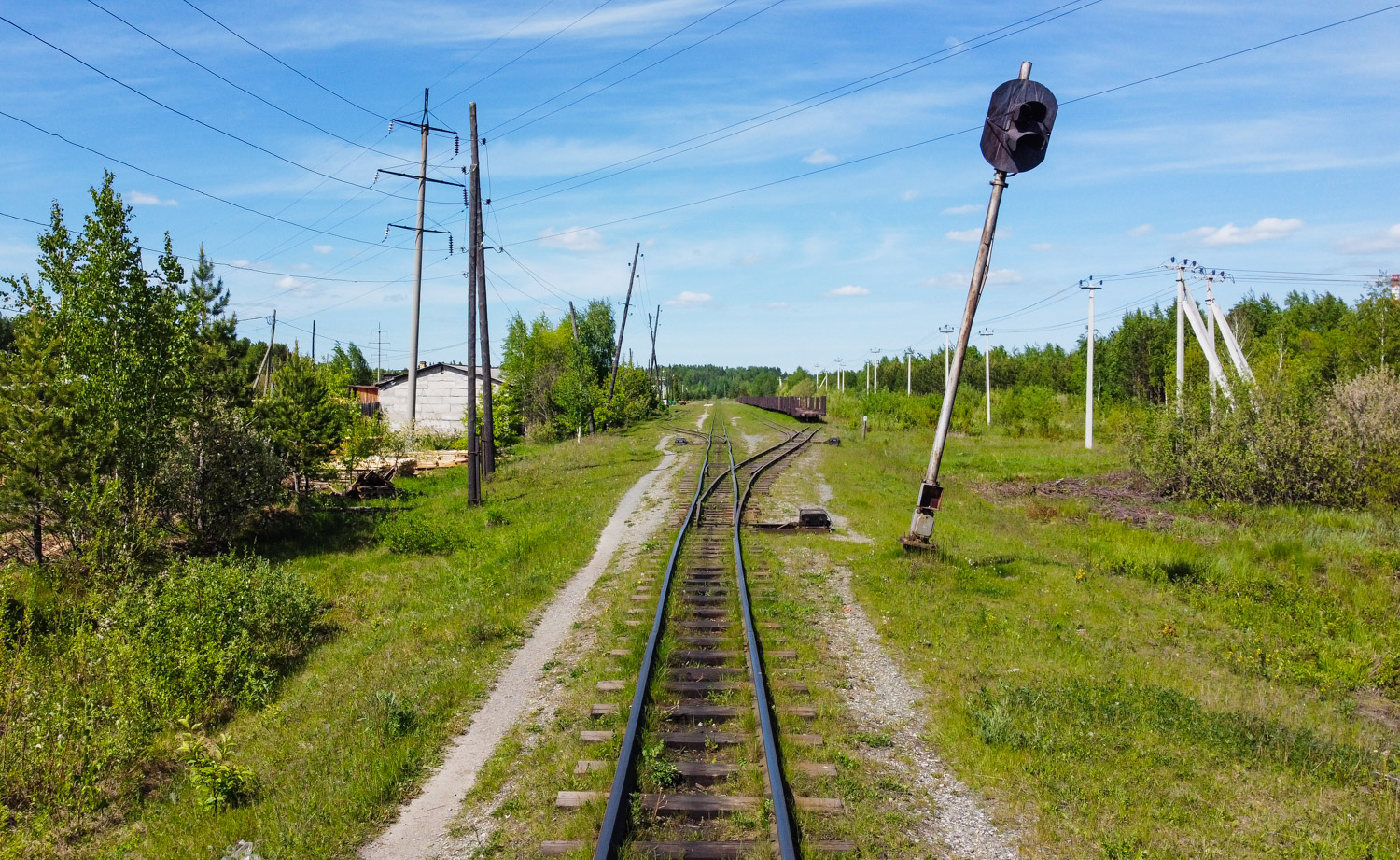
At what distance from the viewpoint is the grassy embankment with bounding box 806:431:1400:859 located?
5.70 meters

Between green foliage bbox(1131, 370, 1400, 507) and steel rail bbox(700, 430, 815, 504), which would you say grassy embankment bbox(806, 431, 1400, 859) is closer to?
green foliage bbox(1131, 370, 1400, 507)

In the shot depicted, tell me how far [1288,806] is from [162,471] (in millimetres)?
17672

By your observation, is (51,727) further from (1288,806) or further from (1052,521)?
(1052,521)

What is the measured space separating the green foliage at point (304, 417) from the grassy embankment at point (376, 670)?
10.2 ft

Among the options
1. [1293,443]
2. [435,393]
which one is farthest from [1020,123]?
[435,393]

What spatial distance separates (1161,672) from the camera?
868 cm

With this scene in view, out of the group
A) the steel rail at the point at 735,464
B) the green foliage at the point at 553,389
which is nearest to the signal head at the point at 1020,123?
the steel rail at the point at 735,464

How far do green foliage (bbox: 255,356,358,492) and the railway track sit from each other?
49.4 ft

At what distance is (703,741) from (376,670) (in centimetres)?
448

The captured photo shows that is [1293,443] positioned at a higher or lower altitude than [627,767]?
higher

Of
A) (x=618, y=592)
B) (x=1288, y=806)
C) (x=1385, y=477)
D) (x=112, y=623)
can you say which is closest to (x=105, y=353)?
(x=112, y=623)

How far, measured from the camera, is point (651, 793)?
5719 mm

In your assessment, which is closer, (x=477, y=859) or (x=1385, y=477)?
(x=477, y=859)

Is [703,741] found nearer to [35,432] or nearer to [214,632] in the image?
[214,632]
